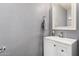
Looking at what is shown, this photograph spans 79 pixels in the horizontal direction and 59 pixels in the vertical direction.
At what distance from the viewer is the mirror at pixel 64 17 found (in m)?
1.01

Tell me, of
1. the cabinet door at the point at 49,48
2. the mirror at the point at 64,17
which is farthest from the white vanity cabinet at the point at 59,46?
the mirror at the point at 64,17

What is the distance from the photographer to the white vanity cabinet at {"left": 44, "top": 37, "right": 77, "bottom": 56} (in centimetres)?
99

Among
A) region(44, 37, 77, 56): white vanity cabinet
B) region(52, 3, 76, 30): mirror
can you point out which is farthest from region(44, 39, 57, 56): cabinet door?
region(52, 3, 76, 30): mirror

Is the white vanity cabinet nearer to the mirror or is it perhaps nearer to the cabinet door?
the cabinet door

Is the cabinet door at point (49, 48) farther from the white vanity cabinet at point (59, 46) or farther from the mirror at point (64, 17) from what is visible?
the mirror at point (64, 17)

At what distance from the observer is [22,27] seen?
1067 mm

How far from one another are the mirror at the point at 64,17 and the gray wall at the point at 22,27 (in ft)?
0.30

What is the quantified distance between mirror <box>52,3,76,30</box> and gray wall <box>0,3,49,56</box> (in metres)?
0.09

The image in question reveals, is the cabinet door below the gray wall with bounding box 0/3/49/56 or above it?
below

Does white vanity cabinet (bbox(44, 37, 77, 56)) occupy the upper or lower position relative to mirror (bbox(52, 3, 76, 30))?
lower

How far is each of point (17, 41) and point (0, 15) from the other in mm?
304

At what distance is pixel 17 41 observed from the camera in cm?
106

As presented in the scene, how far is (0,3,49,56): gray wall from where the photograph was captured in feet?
3.29

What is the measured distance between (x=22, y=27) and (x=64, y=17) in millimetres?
435
